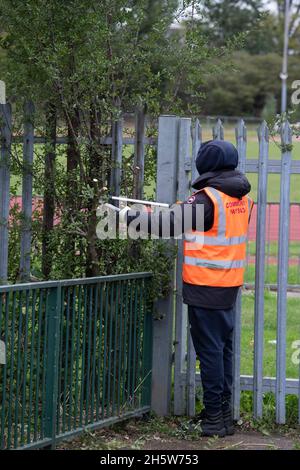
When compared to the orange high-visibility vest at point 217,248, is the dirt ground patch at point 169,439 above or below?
below

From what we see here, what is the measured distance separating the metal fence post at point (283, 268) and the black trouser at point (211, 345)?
0.41 metres

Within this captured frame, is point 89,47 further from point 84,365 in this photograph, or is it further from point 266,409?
point 266,409

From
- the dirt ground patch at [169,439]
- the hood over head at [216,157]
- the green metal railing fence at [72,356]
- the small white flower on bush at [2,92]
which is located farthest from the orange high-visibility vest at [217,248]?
the small white flower on bush at [2,92]

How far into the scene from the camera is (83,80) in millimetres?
5418

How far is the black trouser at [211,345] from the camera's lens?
17.5ft

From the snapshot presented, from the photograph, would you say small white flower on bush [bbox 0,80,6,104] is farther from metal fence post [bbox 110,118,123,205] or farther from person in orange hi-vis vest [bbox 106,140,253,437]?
person in orange hi-vis vest [bbox 106,140,253,437]

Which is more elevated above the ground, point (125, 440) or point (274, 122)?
point (274, 122)

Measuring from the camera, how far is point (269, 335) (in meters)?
8.32

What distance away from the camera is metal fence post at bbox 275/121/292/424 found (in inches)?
220

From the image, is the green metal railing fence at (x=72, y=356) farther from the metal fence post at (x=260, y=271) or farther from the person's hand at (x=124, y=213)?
the metal fence post at (x=260, y=271)

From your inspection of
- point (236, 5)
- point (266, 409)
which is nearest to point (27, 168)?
point (266, 409)

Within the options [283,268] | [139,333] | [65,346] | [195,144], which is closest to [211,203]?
[195,144]

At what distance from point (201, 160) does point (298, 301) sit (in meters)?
5.01

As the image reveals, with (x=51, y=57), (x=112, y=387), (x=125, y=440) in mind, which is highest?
(x=51, y=57)
